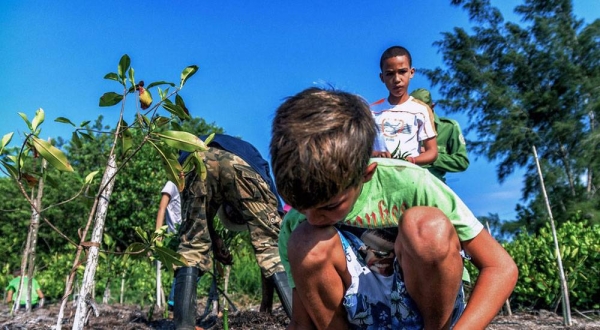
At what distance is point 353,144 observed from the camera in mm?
1424

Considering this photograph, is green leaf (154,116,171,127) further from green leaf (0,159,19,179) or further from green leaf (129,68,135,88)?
green leaf (0,159,19,179)

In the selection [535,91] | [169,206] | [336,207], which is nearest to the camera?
[336,207]

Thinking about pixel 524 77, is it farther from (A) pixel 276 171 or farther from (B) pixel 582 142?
(A) pixel 276 171

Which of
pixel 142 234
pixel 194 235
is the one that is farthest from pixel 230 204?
pixel 142 234

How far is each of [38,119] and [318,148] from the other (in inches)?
33.7

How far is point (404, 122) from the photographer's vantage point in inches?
118

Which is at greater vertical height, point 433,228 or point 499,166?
point 499,166

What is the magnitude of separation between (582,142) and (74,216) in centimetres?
1550

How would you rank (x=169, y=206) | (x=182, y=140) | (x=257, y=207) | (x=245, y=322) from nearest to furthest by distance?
(x=182, y=140) < (x=257, y=207) < (x=245, y=322) < (x=169, y=206)

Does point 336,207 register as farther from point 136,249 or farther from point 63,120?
point 63,120

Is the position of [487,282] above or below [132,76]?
below

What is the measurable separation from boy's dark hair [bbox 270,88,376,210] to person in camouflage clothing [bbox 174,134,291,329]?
1614 millimetres

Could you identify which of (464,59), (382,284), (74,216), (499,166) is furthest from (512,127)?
(382,284)

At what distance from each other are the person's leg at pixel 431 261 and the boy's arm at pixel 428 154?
4.55 ft
